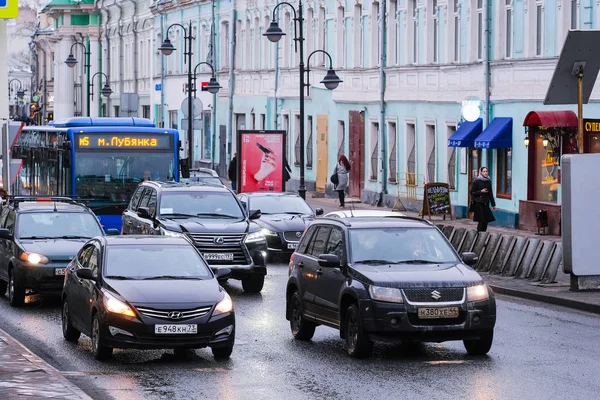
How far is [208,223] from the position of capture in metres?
25.8

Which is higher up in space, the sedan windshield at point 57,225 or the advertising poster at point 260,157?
the advertising poster at point 260,157

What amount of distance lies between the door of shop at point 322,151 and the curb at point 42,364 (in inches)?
1441

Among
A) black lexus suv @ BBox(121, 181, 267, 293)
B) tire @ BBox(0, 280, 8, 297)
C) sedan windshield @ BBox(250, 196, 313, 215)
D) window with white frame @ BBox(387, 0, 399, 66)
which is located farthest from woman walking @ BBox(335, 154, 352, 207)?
tire @ BBox(0, 280, 8, 297)

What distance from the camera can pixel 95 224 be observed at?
81.1 feet

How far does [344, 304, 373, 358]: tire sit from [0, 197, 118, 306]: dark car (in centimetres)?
710

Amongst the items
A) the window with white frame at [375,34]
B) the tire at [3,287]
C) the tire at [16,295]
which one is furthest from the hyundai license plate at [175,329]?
the window with white frame at [375,34]

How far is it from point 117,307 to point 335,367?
2452 millimetres

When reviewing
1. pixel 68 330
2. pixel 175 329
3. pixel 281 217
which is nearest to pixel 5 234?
pixel 68 330

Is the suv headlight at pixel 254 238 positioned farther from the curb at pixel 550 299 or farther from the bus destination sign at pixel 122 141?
the bus destination sign at pixel 122 141

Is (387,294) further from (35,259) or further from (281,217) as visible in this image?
(281,217)

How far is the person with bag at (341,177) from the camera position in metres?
48.8

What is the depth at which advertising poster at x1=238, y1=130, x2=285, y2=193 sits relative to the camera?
42031 mm

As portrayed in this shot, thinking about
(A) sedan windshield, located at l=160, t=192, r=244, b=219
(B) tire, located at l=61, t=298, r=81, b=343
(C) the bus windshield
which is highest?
(C) the bus windshield

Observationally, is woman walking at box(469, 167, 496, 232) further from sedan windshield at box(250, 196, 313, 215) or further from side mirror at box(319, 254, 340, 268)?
side mirror at box(319, 254, 340, 268)
